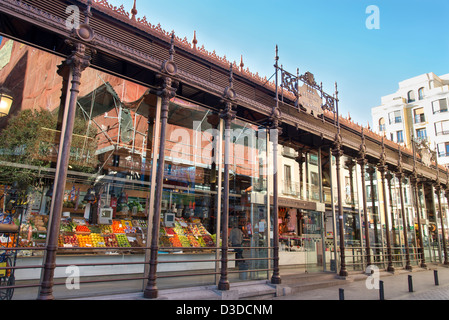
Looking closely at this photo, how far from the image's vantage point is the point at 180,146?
11172mm

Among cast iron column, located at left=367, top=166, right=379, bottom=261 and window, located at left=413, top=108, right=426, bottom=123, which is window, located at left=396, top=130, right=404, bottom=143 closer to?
window, located at left=413, top=108, right=426, bottom=123

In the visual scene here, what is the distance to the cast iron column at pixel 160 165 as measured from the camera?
7.23m

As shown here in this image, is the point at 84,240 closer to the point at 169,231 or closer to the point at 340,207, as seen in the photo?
the point at 169,231

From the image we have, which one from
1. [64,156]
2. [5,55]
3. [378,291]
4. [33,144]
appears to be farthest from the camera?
[378,291]

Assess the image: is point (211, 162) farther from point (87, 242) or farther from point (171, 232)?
point (87, 242)

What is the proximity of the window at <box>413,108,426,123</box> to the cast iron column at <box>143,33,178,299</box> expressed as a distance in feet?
176

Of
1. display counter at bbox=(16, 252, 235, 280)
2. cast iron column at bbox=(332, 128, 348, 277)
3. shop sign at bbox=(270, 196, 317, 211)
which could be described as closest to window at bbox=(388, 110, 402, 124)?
cast iron column at bbox=(332, 128, 348, 277)

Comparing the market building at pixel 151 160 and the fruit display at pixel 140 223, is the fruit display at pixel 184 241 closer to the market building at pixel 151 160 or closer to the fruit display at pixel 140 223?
the market building at pixel 151 160

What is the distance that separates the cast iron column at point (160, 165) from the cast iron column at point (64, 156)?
75.6 inches

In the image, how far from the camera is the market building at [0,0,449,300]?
7344 mm

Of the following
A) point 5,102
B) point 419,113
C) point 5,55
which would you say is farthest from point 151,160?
point 419,113

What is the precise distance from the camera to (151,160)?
32.6ft

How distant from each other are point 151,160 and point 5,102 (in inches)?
161

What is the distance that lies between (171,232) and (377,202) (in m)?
12.3
